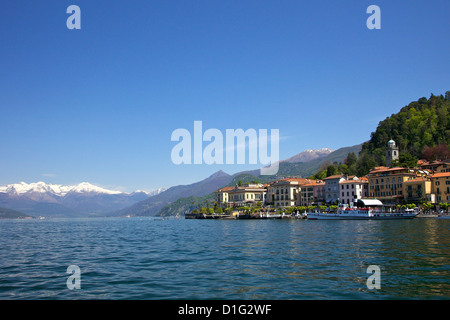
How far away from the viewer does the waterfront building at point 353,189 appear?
12862 cm

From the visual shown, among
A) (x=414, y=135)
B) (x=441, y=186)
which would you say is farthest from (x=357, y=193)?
(x=414, y=135)

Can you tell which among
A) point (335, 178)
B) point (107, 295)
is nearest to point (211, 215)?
point (335, 178)

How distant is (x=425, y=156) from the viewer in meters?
141

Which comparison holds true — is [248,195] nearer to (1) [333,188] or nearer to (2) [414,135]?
(1) [333,188]

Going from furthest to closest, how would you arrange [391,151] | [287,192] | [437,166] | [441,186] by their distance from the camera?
[287,192] → [391,151] → [437,166] → [441,186]

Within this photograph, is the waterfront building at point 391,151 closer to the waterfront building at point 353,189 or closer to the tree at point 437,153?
the tree at point 437,153

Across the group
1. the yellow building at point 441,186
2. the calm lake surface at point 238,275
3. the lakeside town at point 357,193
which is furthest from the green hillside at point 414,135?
the calm lake surface at point 238,275

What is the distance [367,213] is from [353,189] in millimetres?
27927

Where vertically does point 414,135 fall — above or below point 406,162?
above

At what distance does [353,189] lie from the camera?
129375mm

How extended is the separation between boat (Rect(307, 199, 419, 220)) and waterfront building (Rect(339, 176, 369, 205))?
46.0 feet

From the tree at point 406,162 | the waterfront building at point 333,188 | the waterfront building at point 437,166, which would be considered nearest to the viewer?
the waterfront building at point 437,166

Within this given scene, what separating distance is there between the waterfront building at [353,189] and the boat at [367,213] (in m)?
14.0
